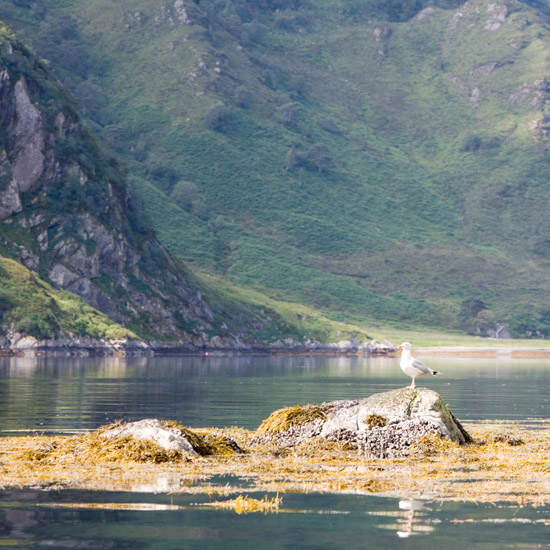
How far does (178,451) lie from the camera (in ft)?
100

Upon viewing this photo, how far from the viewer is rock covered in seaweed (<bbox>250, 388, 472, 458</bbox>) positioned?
33.5 m

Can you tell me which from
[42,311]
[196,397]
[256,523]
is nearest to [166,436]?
[256,523]

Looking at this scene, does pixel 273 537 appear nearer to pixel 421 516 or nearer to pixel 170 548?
pixel 170 548

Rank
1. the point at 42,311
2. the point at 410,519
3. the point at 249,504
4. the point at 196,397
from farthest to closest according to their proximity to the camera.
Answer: the point at 42,311 → the point at 196,397 → the point at 249,504 → the point at 410,519

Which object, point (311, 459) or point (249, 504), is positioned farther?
point (311, 459)

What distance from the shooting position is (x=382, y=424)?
34000mm

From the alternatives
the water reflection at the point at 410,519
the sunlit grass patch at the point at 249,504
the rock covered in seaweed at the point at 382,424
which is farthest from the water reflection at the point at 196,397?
the water reflection at the point at 410,519

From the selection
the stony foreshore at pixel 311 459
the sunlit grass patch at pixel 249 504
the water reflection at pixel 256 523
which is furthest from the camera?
the stony foreshore at pixel 311 459

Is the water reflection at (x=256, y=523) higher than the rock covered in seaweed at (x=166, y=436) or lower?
lower

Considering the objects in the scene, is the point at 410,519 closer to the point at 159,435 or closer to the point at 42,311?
the point at 159,435

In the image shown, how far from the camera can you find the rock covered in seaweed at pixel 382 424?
110 ft

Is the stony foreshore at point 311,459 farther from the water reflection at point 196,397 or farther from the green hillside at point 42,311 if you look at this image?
the green hillside at point 42,311

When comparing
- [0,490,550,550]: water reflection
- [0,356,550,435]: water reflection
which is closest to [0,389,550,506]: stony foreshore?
[0,490,550,550]: water reflection

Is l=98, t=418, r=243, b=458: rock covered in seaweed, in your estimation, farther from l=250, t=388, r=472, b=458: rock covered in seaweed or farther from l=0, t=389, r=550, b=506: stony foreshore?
l=250, t=388, r=472, b=458: rock covered in seaweed
